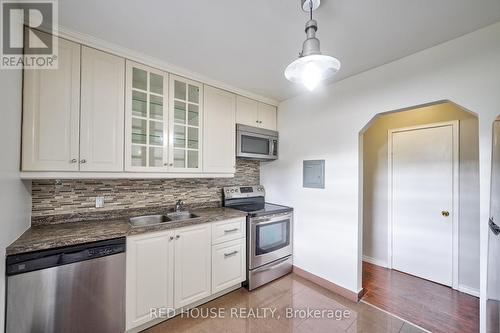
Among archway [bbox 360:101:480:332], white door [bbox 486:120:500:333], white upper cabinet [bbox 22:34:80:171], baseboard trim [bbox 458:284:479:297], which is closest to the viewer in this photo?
white door [bbox 486:120:500:333]

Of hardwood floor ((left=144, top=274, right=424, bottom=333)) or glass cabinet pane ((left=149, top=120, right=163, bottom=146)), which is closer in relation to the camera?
hardwood floor ((left=144, top=274, right=424, bottom=333))

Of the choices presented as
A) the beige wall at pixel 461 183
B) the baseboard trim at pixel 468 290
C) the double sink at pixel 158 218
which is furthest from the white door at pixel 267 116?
the baseboard trim at pixel 468 290

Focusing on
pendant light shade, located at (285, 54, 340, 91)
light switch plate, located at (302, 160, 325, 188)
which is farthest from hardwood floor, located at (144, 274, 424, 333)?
pendant light shade, located at (285, 54, 340, 91)

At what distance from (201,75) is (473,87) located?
2.44 m

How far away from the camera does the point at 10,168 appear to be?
131cm

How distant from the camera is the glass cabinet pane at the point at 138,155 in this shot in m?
1.94

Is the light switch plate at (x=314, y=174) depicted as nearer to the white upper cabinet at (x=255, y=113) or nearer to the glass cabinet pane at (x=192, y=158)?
the white upper cabinet at (x=255, y=113)

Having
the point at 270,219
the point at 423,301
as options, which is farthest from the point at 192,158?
the point at 423,301

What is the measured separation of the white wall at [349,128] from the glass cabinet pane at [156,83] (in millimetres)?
1777

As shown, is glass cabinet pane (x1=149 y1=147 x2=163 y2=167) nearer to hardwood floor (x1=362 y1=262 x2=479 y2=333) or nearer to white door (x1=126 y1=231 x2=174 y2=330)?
white door (x1=126 y1=231 x2=174 y2=330)

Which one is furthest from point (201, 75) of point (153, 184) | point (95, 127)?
point (153, 184)

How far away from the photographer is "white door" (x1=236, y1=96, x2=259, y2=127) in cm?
275

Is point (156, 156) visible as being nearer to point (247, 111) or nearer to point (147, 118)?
point (147, 118)

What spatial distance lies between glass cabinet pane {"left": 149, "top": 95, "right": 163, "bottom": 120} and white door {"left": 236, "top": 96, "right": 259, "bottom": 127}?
3.21 feet
